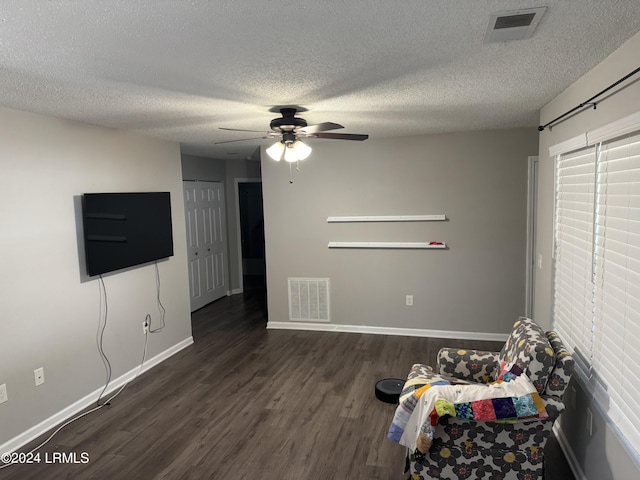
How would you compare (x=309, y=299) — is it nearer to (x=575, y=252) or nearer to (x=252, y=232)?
(x=575, y=252)

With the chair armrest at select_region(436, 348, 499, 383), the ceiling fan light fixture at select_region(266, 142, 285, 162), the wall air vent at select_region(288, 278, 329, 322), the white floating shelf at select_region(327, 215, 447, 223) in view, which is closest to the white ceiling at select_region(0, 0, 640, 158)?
the ceiling fan light fixture at select_region(266, 142, 285, 162)

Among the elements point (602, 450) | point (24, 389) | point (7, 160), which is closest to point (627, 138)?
point (602, 450)

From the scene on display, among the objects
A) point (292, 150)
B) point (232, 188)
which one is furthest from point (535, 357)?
point (232, 188)

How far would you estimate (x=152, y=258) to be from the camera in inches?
169

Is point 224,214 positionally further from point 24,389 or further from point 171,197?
point 24,389

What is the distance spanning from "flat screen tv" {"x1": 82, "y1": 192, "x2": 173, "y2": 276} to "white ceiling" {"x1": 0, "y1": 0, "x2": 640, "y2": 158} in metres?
0.73

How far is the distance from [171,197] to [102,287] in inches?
51.4

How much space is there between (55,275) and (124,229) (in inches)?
28.6

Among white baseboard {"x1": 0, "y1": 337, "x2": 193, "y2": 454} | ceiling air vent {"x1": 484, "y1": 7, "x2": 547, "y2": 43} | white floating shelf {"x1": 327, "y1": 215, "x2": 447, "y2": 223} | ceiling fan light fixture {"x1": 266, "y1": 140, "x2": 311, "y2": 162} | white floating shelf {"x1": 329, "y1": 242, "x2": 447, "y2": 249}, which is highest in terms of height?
ceiling air vent {"x1": 484, "y1": 7, "x2": 547, "y2": 43}

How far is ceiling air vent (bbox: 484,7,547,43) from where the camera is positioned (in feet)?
5.32

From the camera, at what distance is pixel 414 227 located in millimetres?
4957

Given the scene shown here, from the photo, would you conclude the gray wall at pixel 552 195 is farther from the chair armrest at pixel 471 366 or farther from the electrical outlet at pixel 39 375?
the electrical outlet at pixel 39 375

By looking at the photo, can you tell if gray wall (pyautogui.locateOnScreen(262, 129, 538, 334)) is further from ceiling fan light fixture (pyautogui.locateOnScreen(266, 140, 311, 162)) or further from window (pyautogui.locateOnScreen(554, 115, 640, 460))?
ceiling fan light fixture (pyautogui.locateOnScreen(266, 140, 311, 162))

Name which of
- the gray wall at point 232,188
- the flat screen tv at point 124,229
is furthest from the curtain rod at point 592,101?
the gray wall at point 232,188
